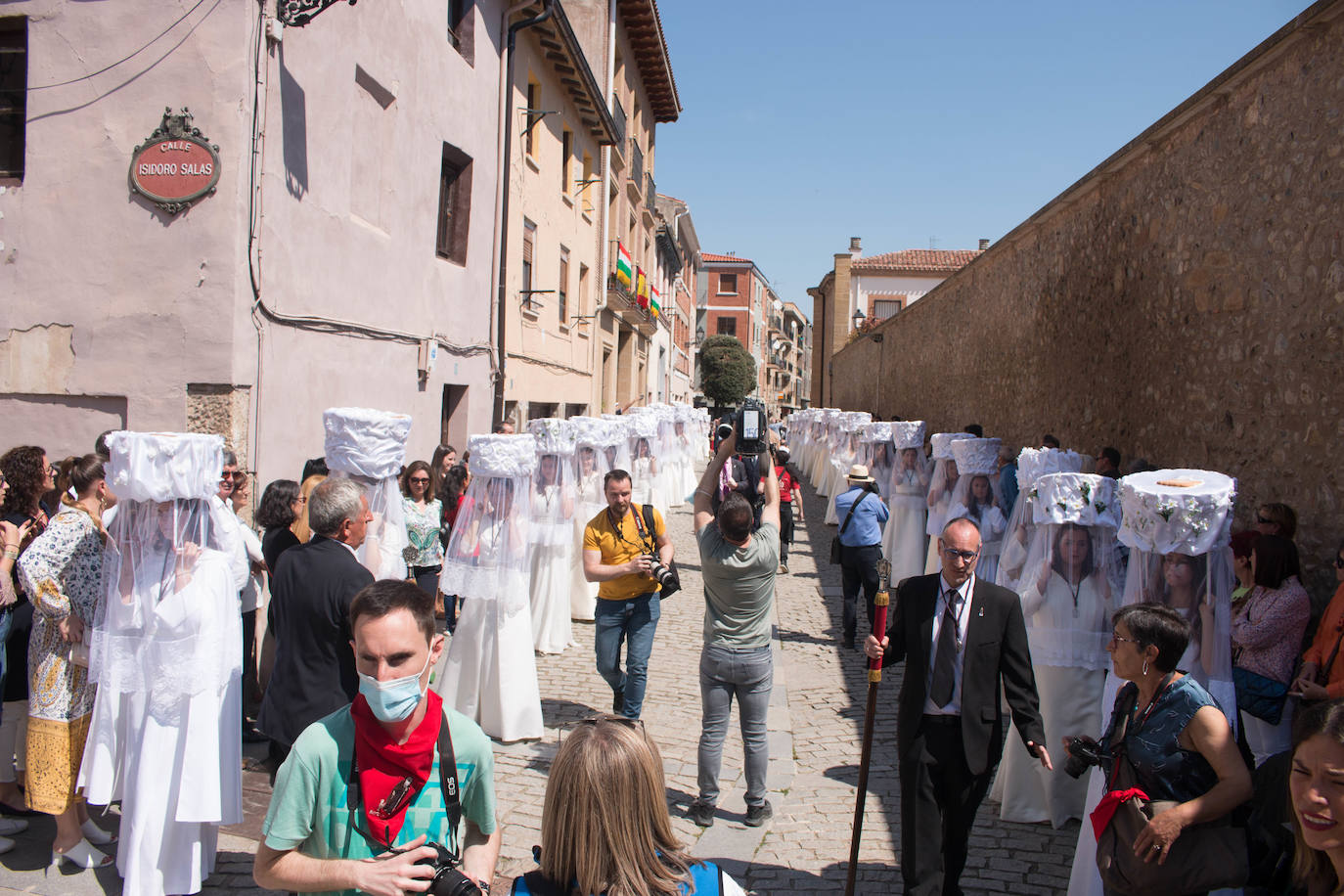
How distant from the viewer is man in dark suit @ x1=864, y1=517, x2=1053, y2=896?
4.14 meters

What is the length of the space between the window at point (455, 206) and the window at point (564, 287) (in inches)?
230

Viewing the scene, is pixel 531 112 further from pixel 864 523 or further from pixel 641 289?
pixel 641 289

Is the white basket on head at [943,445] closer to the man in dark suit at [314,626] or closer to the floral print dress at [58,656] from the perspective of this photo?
the man in dark suit at [314,626]

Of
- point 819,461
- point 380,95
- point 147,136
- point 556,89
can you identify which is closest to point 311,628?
point 147,136

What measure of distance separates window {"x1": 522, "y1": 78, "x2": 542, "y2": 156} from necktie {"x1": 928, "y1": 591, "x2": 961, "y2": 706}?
13.8m

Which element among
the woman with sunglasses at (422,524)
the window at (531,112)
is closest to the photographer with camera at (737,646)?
the woman with sunglasses at (422,524)

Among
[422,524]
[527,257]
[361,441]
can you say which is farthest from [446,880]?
[527,257]

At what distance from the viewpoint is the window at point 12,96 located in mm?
8008

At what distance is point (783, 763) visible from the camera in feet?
20.7

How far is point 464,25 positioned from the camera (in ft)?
44.9

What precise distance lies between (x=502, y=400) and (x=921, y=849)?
1196 cm

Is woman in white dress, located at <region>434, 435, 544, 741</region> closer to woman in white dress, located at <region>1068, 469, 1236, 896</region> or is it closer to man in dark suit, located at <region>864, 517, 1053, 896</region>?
man in dark suit, located at <region>864, 517, 1053, 896</region>

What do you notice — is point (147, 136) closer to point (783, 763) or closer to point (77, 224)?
point (77, 224)

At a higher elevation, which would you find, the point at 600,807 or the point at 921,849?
the point at 600,807
